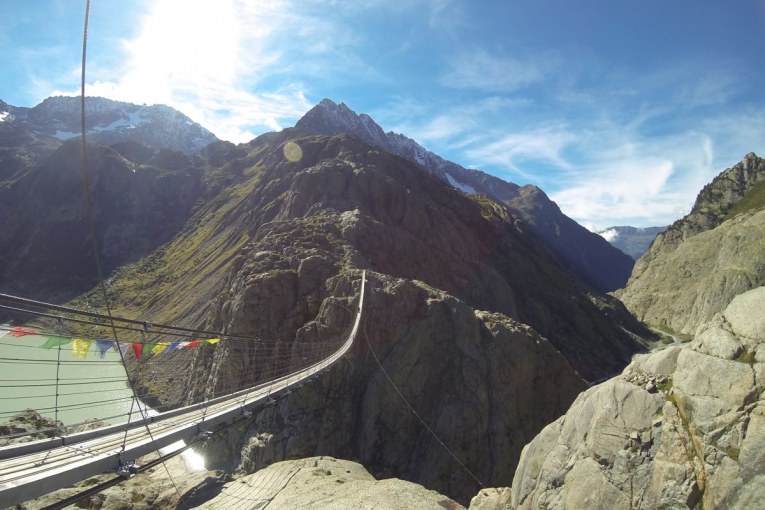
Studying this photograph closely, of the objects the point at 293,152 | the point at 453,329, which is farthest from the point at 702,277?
the point at 293,152

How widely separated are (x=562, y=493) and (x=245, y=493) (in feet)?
23.7

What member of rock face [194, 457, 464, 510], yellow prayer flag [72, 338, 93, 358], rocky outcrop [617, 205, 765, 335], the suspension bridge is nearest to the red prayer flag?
the suspension bridge

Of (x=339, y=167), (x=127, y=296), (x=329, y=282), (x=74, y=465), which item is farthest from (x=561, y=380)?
(x=127, y=296)

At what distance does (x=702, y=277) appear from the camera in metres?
71.2

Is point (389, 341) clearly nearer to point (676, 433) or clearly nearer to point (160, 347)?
point (160, 347)

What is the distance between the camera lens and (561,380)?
74.2 feet

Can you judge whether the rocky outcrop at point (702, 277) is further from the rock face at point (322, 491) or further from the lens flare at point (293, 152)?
the rock face at point (322, 491)

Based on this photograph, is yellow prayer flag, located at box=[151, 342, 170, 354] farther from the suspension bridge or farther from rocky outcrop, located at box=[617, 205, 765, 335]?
rocky outcrop, located at box=[617, 205, 765, 335]

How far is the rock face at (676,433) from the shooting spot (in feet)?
17.9

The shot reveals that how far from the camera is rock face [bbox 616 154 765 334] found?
6303 centimetres

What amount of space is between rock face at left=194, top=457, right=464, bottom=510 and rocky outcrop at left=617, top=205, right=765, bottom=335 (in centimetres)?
6066

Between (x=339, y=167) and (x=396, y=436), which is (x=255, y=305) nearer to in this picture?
(x=396, y=436)

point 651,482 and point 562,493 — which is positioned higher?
point 651,482

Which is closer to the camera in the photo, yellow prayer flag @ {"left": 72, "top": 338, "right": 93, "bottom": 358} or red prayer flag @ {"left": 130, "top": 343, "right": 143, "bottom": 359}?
yellow prayer flag @ {"left": 72, "top": 338, "right": 93, "bottom": 358}
